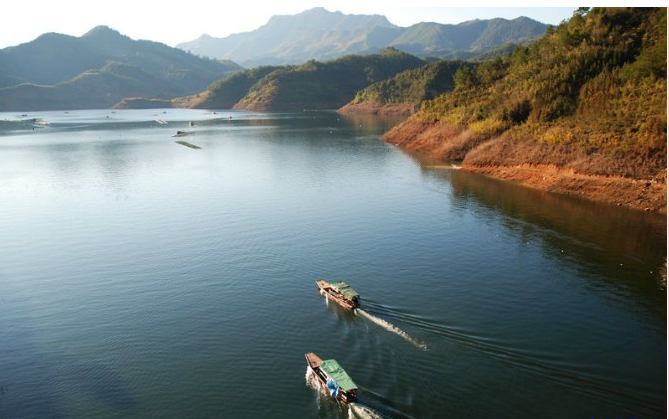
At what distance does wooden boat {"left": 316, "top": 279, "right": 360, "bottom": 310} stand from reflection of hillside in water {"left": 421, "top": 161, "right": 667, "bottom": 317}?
77.3 feet

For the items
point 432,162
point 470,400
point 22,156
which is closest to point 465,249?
point 470,400

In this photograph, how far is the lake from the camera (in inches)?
1237

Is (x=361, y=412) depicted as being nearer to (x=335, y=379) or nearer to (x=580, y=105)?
(x=335, y=379)

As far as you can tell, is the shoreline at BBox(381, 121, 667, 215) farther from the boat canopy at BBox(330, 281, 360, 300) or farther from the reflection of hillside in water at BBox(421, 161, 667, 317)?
the boat canopy at BBox(330, 281, 360, 300)

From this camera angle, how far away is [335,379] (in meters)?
30.4

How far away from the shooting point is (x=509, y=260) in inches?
2074

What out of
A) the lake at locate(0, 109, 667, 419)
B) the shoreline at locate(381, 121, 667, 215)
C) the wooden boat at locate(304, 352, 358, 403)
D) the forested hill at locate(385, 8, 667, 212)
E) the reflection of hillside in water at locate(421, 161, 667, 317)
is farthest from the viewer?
the forested hill at locate(385, 8, 667, 212)

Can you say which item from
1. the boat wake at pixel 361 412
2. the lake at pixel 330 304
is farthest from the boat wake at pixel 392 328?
the boat wake at pixel 361 412

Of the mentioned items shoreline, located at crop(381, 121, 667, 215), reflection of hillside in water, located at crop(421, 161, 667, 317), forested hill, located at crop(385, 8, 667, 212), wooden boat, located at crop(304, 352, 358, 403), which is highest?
forested hill, located at crop(385, 8, 667, 212)

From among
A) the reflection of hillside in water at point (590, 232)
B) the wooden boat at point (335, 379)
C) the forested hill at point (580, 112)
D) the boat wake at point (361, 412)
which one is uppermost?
the forested hill at point (580, 112)

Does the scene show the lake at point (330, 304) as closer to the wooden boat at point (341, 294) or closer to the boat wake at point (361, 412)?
the boat wake at point (361, 412)

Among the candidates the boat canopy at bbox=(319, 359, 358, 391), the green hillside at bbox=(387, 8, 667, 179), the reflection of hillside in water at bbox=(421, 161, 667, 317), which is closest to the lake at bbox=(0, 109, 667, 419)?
the reflection of hillside in water at bbox=(421, 161, 667, 317)

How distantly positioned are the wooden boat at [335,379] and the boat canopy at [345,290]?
943 centimetres

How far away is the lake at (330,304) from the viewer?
31.4 meters
